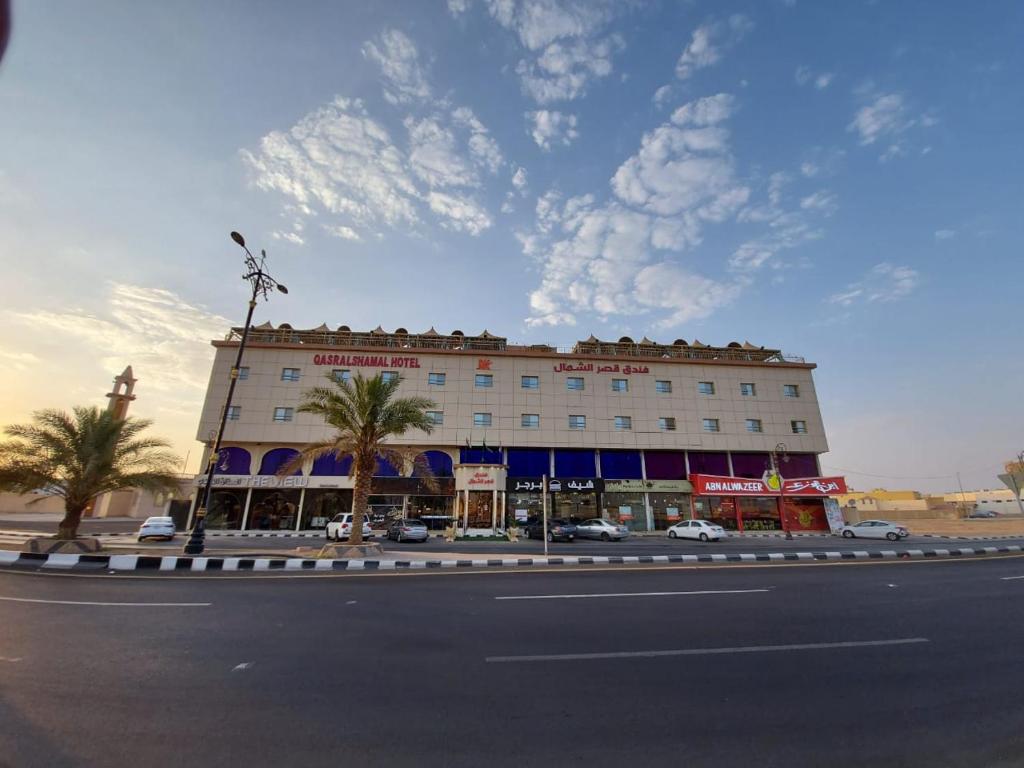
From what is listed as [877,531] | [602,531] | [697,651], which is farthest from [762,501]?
[697,651]

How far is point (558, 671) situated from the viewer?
5.20m

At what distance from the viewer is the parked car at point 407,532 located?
84.0 feet

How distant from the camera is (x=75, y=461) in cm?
1669

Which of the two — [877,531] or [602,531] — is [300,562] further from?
[877,531]

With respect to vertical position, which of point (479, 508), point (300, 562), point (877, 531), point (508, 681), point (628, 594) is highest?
point (479, 508)

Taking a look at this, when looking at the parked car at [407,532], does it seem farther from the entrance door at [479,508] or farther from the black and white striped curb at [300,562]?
the black and white striped curb at [300,562]

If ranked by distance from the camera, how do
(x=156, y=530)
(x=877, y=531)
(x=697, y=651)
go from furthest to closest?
(x=877, y=531), (x=156, y=530), (x=697, y=651)

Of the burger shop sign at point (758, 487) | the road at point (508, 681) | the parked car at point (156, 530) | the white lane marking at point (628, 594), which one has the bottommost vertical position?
the road at point (508, 681)

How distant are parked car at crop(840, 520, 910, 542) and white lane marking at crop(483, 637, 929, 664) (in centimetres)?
3159

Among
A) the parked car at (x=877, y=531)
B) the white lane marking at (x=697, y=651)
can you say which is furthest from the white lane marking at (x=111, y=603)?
the parked car at (x=877, y=531)

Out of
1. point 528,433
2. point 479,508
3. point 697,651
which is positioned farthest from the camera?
point 528,433

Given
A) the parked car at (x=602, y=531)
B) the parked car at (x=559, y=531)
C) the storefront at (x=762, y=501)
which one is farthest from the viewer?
the storefront at (x=762, y=501)

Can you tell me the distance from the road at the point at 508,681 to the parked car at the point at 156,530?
16.8 m

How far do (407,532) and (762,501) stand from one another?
100ft
